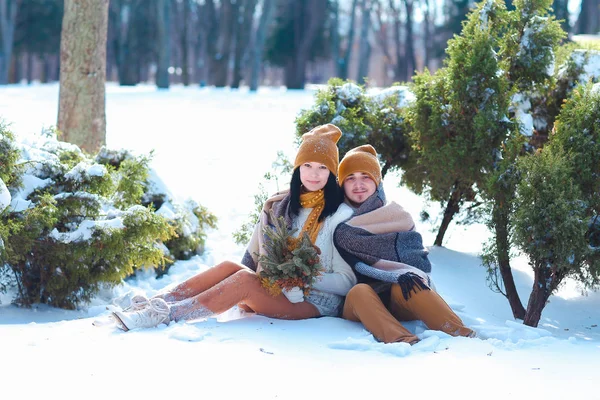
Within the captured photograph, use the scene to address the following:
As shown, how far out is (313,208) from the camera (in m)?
4.73

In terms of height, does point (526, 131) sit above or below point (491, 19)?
below

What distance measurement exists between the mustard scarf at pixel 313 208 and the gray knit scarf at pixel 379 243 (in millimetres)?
137

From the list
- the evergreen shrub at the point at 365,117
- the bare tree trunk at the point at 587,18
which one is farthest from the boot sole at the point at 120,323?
the bare tree trunk at the point at 587,18

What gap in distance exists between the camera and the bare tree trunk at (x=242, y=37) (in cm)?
3222

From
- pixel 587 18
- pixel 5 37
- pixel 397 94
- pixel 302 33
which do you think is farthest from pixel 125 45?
pixel 397 94

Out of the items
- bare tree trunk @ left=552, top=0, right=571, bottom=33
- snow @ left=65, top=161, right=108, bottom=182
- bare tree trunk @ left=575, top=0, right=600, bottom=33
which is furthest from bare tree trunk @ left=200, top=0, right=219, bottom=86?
snow @ left=65, top=161, right=108, bottom=182

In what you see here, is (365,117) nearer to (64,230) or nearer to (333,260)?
(333,260)

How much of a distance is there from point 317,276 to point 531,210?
153cm

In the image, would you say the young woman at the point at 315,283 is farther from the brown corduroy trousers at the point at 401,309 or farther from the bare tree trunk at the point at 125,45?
the bare tree trunk at the point at 125,45

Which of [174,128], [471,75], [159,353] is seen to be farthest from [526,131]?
[174,128]

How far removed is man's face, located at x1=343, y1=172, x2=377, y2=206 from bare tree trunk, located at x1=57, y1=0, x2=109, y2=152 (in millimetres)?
4744

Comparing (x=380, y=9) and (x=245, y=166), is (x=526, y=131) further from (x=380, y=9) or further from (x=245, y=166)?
(x=380, y=9)

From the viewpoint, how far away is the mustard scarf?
184 inches

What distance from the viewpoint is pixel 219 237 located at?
8656 mm
